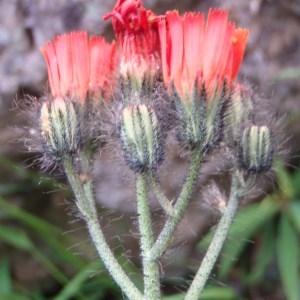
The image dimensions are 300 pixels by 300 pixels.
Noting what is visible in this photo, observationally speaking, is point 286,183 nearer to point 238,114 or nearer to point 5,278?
point 5,278

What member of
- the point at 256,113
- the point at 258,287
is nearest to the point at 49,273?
the point at 258,287

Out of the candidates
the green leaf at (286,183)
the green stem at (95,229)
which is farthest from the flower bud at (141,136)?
the green leaf at (286,183)

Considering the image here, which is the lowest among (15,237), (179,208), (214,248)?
(15,237)

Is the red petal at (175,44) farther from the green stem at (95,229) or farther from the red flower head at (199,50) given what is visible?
the green stem at (95,229)

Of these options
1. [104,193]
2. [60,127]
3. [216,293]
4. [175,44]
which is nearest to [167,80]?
[175,44]

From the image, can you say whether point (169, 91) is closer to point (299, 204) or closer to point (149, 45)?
point (149, 45)

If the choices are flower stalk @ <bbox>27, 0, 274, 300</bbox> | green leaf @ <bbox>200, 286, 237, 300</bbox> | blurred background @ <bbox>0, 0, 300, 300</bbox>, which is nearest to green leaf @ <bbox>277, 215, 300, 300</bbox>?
blurred background @ <bbox>0, 0, 300, 300</bbox>

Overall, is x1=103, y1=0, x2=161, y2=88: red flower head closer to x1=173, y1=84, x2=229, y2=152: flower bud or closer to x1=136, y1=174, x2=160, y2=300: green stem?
x1=173, y1=84, x2=229, y2=152: flower bud
